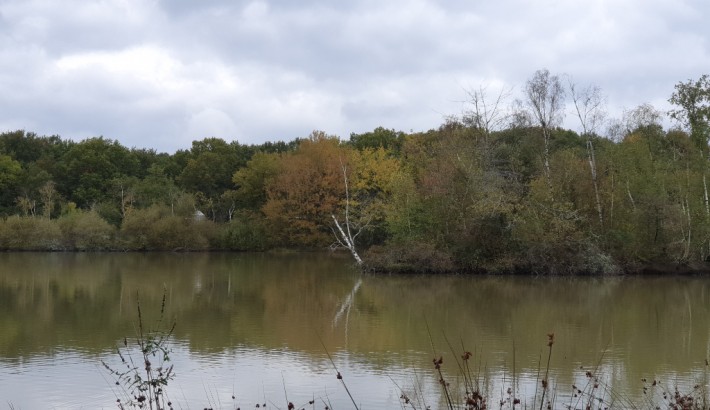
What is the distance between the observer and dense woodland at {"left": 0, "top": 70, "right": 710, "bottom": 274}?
28391 mm

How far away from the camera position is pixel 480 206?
27.7 meters

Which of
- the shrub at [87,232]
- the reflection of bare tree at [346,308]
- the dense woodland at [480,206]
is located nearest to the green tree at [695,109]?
the dense woodland at [480,206]

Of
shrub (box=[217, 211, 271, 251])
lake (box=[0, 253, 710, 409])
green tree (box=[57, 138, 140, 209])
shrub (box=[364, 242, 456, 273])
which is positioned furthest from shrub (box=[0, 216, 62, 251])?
shrub (box=[364, 242, 456, 273])

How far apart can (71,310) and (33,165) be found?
45351 millimetres

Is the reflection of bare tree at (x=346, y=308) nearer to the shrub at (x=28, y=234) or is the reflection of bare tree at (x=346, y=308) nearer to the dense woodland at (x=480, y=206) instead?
the dense woodland at (x=480, y=206)

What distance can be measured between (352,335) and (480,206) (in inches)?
581

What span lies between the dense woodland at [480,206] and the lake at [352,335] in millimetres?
1705

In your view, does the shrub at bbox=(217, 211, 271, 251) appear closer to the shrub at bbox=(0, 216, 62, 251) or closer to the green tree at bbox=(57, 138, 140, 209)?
the shrub at bbox=(0, 216, 62, 251)

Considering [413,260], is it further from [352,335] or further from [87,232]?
[87,232]

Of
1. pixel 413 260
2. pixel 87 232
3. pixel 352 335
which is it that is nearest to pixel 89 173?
pixel 87 232

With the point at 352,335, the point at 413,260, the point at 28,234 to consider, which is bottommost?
the point at 352,335

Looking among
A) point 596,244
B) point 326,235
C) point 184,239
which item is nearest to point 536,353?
point 596,244

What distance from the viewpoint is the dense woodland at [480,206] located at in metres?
28.4

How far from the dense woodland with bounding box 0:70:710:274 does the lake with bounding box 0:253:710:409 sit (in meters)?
1.71
